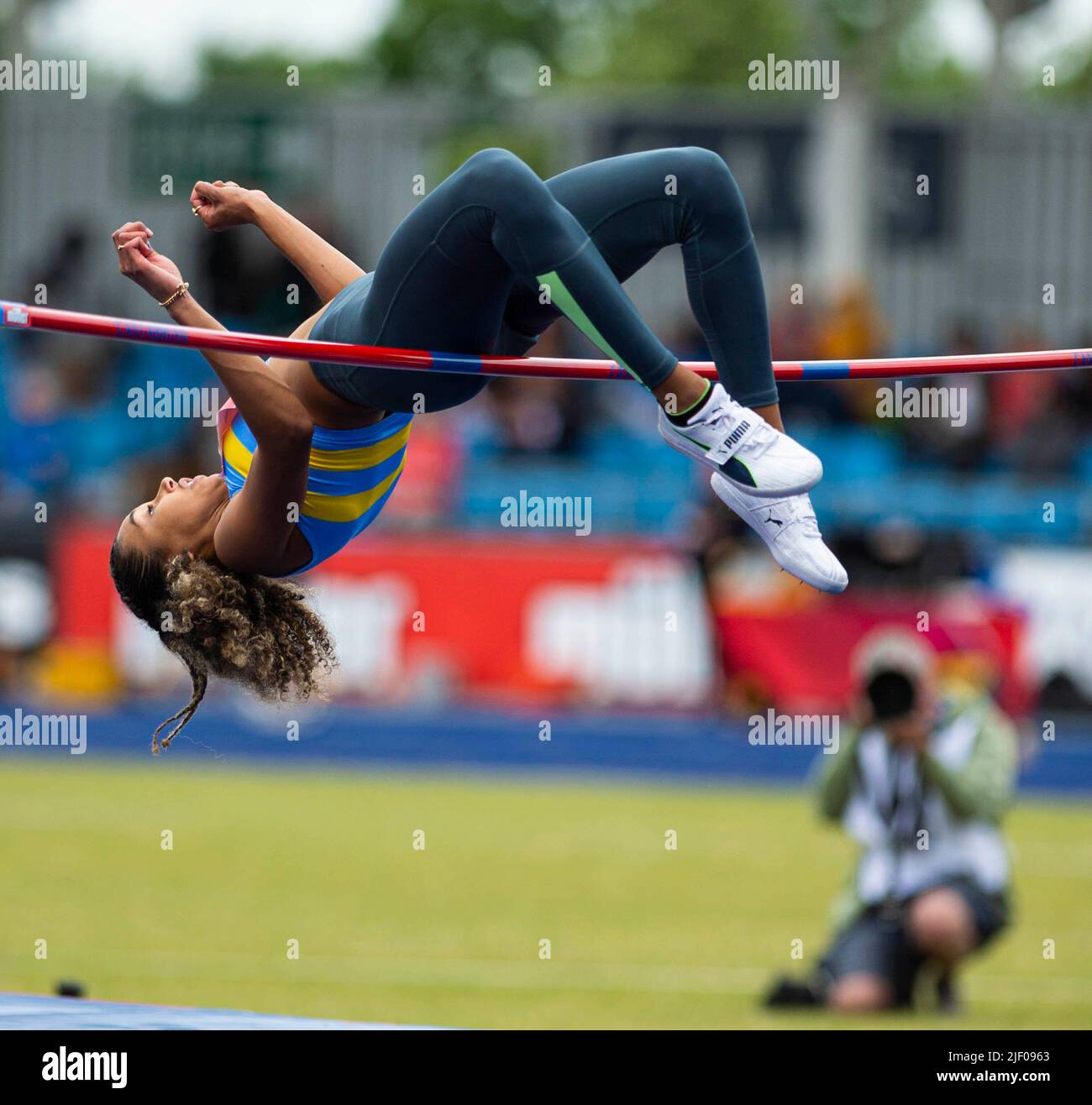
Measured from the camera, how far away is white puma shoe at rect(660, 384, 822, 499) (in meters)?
5.05

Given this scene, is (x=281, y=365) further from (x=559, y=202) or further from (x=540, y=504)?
(x=540, y=504)

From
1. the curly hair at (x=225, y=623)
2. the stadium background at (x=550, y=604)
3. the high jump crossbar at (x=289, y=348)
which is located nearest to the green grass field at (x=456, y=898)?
the stadium background at (x=550, y=604)

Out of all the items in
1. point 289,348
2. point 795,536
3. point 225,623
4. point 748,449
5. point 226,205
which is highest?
point 226,205

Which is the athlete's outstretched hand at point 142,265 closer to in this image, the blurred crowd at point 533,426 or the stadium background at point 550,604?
the stadium background at point 550,604

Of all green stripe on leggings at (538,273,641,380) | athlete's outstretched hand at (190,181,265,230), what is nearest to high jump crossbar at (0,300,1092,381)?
green stripe on leggings at (538,273,641,380)

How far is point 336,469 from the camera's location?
5.38 m

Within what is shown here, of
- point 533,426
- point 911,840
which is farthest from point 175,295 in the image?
point 533,426

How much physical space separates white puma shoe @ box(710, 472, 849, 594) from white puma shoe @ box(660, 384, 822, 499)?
0.22 ft

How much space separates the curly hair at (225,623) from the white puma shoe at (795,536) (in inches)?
49.7

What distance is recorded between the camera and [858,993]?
803cm

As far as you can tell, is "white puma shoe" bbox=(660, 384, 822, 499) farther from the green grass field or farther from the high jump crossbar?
the green grass field

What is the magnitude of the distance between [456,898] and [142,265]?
575cm

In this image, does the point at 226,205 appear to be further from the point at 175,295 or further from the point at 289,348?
the point at 289,348
